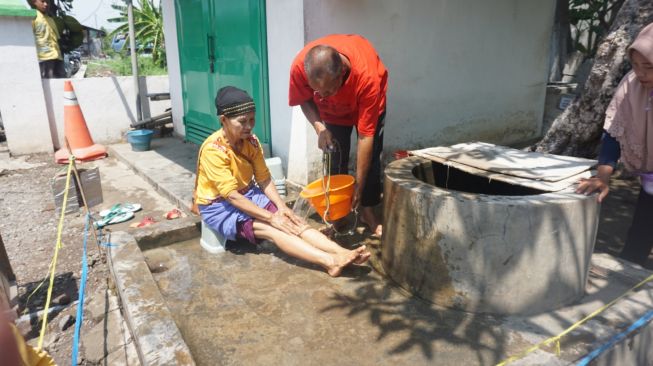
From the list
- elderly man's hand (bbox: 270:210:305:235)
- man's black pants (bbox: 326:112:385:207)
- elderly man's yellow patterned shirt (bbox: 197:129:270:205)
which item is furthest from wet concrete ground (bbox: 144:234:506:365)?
man's black pants (bbox: 326:112:385:207)

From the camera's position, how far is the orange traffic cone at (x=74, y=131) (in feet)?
23.2

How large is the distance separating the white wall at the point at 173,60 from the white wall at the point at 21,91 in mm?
2039

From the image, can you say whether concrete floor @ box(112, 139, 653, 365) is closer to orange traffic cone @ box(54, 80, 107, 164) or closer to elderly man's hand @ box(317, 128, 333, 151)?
elderly man's hand @ box(317, 128, 333, 151)

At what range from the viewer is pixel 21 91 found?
280 inches

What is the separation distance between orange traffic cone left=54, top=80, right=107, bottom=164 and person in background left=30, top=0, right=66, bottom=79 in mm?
992

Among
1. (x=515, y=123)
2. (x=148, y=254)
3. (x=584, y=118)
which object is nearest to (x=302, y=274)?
(x=148, y=254)

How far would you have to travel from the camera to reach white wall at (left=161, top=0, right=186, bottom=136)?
23.6ft

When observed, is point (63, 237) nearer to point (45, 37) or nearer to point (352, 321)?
point (352, 321)

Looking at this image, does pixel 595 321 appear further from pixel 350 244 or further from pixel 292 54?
pixel 292 54

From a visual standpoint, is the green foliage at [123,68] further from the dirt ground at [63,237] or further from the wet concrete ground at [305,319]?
the wet concrete ground at [305,319]

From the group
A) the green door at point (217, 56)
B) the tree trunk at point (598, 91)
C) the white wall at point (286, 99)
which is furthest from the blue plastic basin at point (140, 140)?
the tree trunk at point (598, 91)

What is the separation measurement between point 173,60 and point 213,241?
16.2 ft

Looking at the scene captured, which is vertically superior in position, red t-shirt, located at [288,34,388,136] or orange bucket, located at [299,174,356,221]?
red t-shirt, located at [288,34,388,136]

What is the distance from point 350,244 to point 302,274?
644 mm
